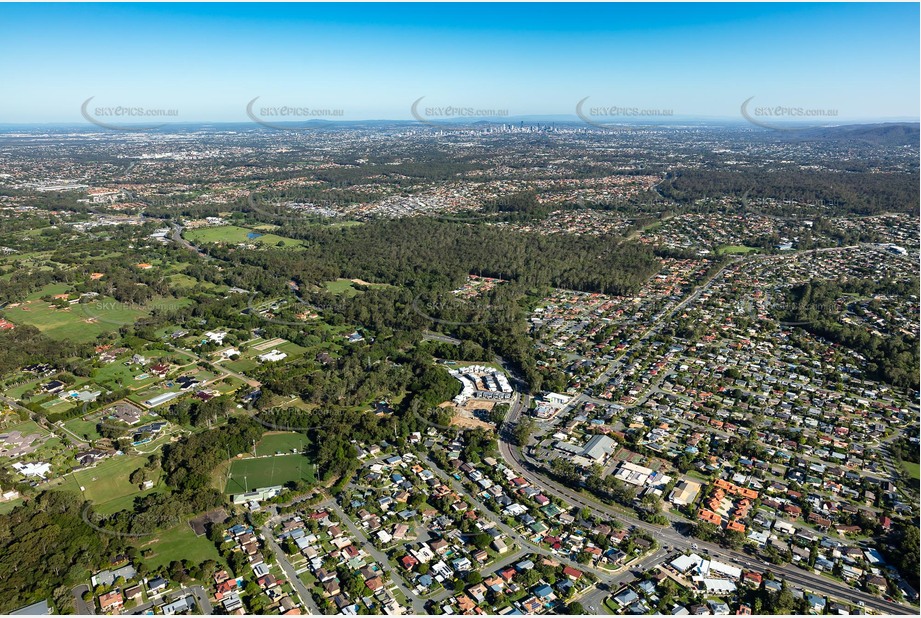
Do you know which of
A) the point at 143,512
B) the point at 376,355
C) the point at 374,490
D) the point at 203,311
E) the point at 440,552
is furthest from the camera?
the point at 203,311

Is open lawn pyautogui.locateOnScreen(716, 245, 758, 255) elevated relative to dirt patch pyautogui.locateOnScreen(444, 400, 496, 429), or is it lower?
elevated

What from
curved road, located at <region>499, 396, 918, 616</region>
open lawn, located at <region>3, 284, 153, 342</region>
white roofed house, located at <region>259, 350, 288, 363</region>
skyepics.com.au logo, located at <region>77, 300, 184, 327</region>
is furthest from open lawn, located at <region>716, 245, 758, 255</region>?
open lawn, located at <region>3, 284, 153, 342</region>

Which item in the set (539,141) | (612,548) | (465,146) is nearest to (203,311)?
(612,548)

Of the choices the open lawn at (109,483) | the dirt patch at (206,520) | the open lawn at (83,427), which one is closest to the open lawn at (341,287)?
the open lawn at (83,427)

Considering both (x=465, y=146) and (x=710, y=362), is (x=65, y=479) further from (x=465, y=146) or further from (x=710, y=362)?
(x=465, y=146)

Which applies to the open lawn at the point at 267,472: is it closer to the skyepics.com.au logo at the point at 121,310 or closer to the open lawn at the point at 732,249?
the skyepics.com.au logo at the point at 121,310

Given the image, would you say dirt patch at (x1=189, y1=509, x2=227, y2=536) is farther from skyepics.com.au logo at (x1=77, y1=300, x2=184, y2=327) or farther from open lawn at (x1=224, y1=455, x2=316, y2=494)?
skyepics.com.au logo at (x1=77, y1=300, x2=184, y2=327)
